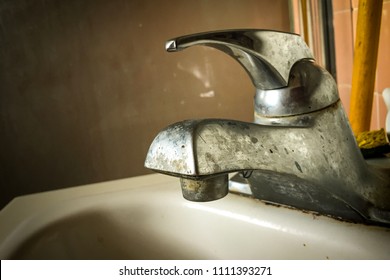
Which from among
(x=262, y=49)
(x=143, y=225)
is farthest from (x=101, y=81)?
(x=262, y=49)

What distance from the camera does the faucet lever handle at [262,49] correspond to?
0.22 meters

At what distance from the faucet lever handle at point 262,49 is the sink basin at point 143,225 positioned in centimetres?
12

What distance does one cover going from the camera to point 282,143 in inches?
9.1

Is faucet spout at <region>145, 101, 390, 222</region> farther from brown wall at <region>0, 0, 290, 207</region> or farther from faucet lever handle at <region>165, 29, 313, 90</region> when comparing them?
brown wall at <region>0, 0, 290, 207</region>

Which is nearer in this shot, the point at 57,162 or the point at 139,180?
the point at 139,180

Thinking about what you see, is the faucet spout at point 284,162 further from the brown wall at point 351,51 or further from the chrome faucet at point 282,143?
the brown wall at point 351,51

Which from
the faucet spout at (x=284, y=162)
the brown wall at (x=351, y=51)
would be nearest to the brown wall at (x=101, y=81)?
the brown wall at (x=351, y=51)

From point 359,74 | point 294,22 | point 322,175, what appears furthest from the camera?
point 294,22

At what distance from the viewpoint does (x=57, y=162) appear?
610 mm

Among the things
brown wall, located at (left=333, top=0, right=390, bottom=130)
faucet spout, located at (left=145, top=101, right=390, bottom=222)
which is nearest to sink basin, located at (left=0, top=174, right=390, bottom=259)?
faucet spout, located at (left=145, top=101, right=390, bottom=222)

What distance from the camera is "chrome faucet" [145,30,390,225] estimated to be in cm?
20
